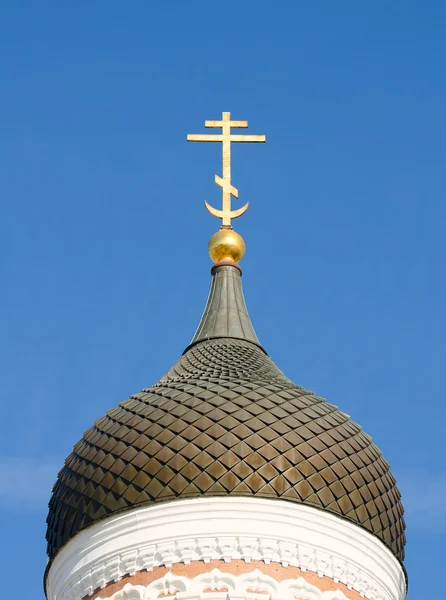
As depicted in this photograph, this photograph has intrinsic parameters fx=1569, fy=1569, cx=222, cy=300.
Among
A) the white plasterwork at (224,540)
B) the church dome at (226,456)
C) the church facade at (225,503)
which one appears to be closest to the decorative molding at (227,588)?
the church facade at (225,503)

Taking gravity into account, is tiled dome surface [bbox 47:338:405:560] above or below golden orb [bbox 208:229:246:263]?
below

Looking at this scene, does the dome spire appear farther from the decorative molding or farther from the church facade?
the decorative molding

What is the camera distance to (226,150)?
858 inches

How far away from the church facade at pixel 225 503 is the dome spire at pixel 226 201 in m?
3.40

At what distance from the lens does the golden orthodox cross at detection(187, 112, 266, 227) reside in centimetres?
2164

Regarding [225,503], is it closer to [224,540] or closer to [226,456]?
[224,540]

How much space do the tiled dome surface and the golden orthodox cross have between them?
12.3 ft

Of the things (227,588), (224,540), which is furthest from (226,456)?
(227,588)

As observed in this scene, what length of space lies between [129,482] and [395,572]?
3.17 metres

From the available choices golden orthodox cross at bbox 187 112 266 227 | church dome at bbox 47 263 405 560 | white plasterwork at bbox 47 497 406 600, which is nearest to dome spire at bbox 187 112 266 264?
golden orthodox cross at bbox 187 112 266 227

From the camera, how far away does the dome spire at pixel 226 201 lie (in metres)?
21.3

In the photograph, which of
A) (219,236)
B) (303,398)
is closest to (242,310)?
(219,236)

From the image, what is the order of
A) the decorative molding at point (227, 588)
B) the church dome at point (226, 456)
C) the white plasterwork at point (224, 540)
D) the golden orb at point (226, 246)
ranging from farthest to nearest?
the golden orb at point (226, 246) < the church dome at point (226, 456) < the white plasterwork at point (224, 540) < the decorative molding at point (227, 588)

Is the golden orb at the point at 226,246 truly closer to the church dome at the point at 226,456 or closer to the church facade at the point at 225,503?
the church dome at the point at 226,456
